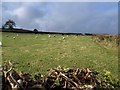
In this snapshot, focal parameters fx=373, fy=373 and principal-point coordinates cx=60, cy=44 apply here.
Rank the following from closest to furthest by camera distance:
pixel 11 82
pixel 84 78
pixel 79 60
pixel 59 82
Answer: pixel 11 82 → pixel 59 82 → pixel 84 78 → pixel 79 60

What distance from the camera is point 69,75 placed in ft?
18.9

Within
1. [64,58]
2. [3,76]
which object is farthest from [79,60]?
[3,76]

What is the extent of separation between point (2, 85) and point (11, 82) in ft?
0.42

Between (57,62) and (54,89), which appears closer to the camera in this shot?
(54,89)

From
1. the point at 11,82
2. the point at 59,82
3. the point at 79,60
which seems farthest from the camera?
the point at 79,60

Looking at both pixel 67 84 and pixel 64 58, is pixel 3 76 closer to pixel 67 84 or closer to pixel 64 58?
pixel 67 84

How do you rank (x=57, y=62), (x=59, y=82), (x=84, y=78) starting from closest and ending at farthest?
(x=59, y=82)
(x=84, y=78)
(x=57, y=62)

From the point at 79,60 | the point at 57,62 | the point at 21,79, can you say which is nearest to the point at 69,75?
the point at 21,79

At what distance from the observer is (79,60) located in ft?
38.0

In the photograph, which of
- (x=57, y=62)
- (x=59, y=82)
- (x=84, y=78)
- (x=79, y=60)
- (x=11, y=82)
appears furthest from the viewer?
(x=79, y=60)

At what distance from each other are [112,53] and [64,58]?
2.95m

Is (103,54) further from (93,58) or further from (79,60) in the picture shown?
(79,60)

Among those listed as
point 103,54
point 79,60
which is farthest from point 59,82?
point 103,54

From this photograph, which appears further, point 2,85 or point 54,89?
point 54,89
